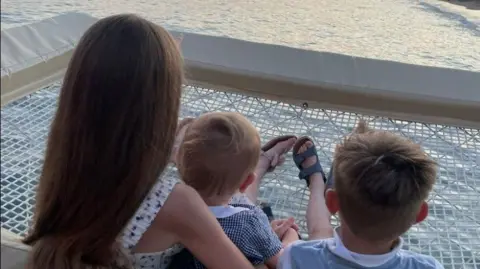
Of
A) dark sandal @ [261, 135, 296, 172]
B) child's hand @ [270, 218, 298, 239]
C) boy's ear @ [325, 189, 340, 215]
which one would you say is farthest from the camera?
dark sandal @ [261, 135, 296, 172]

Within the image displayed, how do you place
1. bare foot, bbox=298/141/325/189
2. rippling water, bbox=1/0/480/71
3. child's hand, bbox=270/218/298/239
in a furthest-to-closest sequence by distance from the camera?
rippling water, bbox=1/0/480/71 → bare foot, bbox=298/141/325/189 → child's hand, bbox=270/218/298/239

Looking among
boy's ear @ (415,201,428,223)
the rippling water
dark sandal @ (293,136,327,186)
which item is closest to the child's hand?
dark sandal @ (293,136,327,186)

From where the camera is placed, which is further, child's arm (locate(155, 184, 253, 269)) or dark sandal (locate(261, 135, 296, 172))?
dark sandal (locate(261, 135, 296, 172))

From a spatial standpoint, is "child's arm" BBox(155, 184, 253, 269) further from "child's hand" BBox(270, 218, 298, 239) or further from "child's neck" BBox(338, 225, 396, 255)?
"child's hand" BBox(270, 218, 298, 239)

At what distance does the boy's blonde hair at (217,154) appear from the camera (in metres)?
1.02

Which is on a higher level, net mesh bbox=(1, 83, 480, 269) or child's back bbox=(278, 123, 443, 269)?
child's back bbox=(278, 123, 443, 269)

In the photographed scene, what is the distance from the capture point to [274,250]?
3.53ft

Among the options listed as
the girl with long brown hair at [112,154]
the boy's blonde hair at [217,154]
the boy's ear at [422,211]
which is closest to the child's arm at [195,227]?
the girl with long brown hair at [112,154]

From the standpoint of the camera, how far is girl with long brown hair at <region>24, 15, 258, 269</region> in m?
0.84

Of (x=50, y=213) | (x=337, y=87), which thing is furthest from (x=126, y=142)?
(x=337, y=87)

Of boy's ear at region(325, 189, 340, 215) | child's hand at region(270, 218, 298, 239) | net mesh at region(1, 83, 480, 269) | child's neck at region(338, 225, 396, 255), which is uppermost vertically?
boy's ear at region(325, 189, 340, 215)

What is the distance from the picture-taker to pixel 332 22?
745 cm

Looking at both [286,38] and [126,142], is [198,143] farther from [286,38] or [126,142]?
[286,38]

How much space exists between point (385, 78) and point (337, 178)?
2.94 ft
